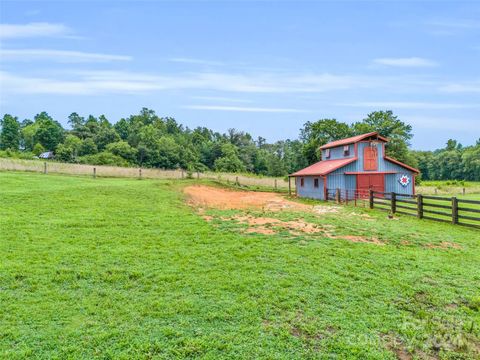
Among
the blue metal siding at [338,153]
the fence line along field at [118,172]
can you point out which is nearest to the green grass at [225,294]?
the blue metal siding at [338,153]

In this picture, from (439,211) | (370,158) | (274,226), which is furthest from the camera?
(370,158)

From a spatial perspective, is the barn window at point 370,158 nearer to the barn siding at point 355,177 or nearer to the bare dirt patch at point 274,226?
the barn siding at point 355,177

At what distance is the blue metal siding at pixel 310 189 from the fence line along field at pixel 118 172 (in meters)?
6.55

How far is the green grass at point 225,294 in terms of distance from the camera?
3570 mm

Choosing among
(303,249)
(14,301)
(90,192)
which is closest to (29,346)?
(14,301)

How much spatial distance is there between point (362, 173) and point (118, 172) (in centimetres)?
2024

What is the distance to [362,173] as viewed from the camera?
2230 centimetres

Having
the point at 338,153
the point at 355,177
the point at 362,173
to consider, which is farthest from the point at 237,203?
the point at 338,153

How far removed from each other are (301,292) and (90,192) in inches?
473

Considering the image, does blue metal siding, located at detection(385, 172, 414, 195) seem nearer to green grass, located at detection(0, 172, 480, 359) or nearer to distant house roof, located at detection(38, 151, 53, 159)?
green grass, located at detection(0, 172, 480, 359)

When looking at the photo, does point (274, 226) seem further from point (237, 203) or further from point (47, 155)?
point (47, 155)

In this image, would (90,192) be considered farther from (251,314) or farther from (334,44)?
(334,44)

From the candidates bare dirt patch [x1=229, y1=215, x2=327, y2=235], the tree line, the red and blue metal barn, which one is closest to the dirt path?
bare dirt patch [x1=229, y1=215, x2=327, y2=235]

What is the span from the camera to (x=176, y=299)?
15.0 feet
